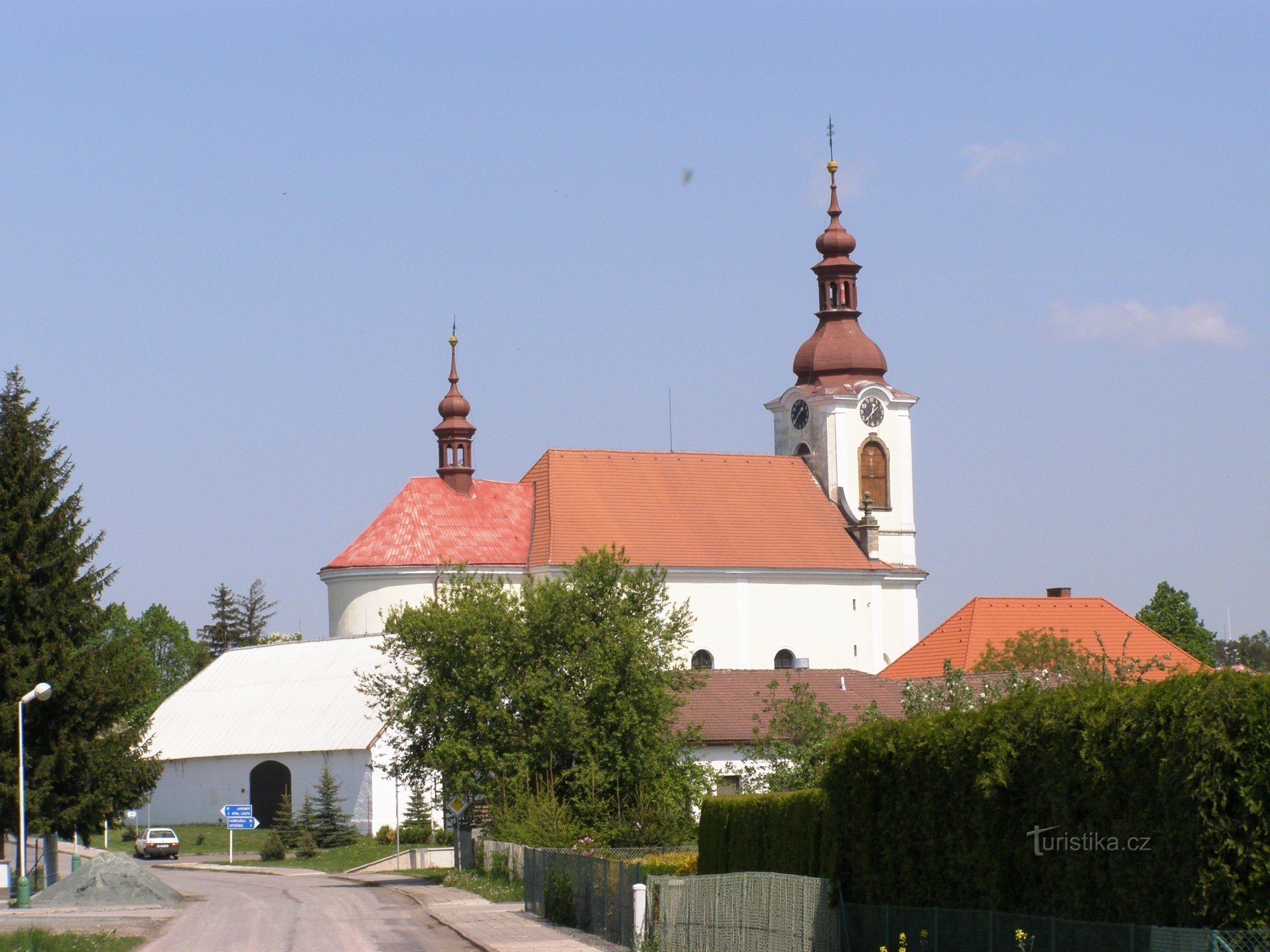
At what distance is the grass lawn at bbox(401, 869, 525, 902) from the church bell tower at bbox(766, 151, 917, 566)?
33.6m

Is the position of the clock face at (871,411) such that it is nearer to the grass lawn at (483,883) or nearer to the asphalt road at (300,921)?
the grass lawn at (483,883)

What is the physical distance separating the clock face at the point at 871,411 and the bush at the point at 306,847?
31025 millimetres

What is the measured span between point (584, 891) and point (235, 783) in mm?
42384

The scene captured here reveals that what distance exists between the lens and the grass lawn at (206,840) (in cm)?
5919

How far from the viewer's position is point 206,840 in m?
62.0

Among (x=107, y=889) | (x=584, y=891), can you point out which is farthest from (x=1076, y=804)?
(x=107, y=889)

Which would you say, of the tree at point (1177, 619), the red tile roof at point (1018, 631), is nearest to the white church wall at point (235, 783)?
the red tile roof at point (1018, 631)

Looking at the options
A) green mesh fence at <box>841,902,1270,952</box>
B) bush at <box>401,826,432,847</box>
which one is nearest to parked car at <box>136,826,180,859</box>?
bush at <box>401,826,432,847</box>

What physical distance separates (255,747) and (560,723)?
30697 millimetres

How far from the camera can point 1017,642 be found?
57.8 meters

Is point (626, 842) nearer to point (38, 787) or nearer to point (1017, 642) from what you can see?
point (38, 787)

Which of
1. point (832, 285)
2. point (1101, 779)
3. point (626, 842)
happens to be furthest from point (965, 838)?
point (832, 285)

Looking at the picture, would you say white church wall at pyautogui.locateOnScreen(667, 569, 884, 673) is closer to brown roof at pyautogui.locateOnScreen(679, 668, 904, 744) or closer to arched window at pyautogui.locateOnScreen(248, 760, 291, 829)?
brown roof at pyautogui.locateOnScreen(679, 668, 904, 744)

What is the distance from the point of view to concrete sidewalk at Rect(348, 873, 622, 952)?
24.4 metres
